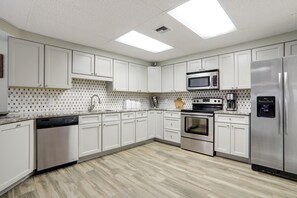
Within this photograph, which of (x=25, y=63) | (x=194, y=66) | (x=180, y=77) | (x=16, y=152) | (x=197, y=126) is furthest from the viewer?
(x=180, y=77)

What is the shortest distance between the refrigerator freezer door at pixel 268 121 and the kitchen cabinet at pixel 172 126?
168 centimetres

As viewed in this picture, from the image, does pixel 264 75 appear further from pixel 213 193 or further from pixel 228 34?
pixel 213 193

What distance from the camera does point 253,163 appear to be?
2.64 m

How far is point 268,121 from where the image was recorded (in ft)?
8.18

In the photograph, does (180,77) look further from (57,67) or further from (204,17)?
(57,67)

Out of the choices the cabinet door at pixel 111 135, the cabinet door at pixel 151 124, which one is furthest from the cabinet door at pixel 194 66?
the cabinet door at pixel 111 135

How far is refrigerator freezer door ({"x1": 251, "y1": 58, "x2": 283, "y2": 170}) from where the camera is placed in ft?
7.85

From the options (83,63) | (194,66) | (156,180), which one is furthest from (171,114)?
(83,63)

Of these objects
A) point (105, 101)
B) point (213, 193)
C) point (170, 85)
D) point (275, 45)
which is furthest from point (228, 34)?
point (105, 101)

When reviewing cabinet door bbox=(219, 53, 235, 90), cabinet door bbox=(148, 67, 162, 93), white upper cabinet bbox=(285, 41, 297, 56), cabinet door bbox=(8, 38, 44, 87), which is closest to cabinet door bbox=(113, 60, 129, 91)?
cabinet door bbox=(148, 67, 162, 93)

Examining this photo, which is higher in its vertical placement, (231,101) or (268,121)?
(231,101)

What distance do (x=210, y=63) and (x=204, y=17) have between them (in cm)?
155

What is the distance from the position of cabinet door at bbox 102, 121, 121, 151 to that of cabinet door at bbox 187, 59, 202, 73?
230 centimetres

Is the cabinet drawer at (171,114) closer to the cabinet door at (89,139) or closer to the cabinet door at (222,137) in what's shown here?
the cabinet door at (222,137)
